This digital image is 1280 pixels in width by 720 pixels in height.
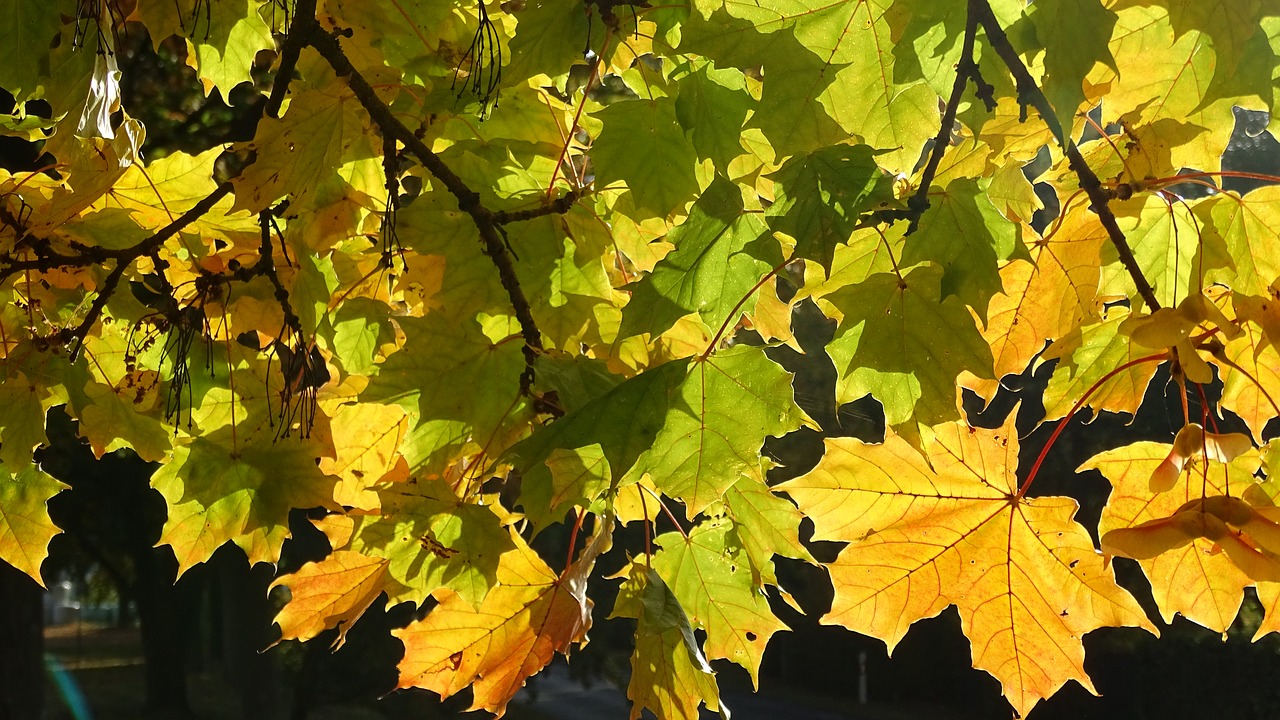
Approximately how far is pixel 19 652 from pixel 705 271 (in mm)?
6532

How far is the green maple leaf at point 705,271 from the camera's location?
1053 millimetres

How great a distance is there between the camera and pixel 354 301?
61.3 inches

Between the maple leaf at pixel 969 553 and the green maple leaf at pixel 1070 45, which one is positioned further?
the maple leaf at pixel 969 553

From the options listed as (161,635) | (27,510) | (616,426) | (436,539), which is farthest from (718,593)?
(161,635)

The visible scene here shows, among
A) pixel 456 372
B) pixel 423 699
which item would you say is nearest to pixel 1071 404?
pixel 456 372

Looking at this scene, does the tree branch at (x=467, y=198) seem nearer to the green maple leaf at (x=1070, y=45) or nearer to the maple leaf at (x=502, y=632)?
the maple leaf at (x=502, y=632)

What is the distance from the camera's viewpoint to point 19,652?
19.9ft

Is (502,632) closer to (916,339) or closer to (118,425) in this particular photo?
(118,425)

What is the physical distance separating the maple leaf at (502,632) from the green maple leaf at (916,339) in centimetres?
61

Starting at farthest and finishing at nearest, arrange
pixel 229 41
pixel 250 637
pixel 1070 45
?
pixel 250 637 < pixel 229 41 < pixel 1070 45

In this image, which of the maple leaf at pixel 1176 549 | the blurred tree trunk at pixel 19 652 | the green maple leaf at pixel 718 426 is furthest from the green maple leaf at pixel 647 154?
the blurred tree trunk at pixel 19 652

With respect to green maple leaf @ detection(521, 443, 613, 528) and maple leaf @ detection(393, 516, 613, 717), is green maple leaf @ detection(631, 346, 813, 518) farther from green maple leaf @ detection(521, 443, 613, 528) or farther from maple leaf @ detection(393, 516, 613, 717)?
maple leaf @ detection(393, 516, 613, 717)

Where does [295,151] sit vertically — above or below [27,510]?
above

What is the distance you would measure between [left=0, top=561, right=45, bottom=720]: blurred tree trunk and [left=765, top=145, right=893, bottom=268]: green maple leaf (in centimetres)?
642
